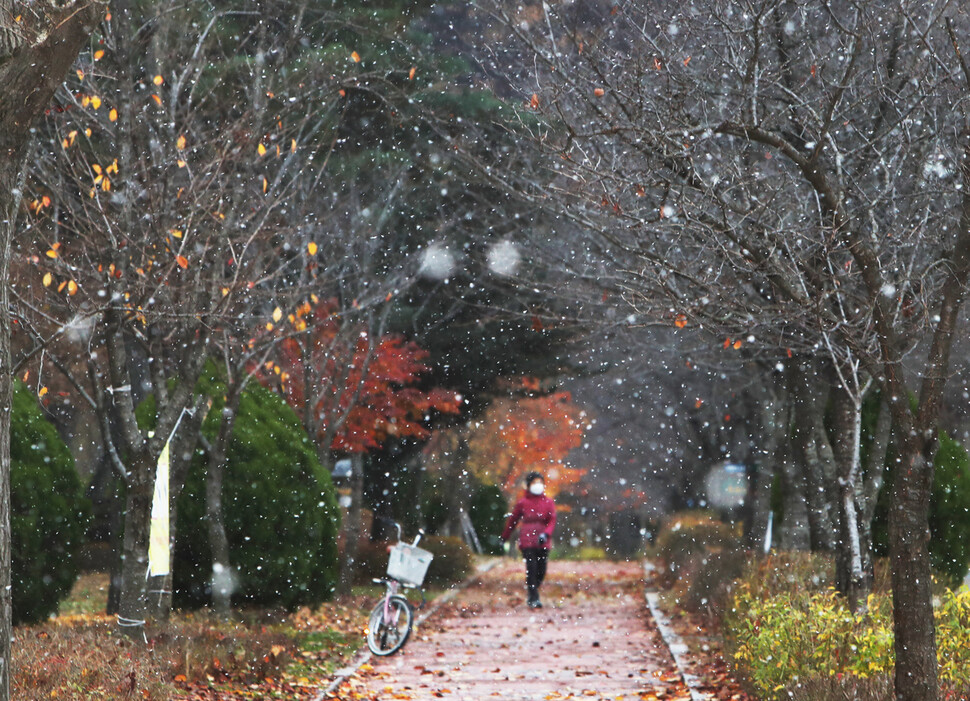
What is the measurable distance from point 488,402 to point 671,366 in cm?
423

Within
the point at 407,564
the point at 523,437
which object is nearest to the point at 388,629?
the point at 407,564

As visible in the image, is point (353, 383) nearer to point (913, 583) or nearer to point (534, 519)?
point (534, 519)

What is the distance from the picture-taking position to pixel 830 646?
8266mm

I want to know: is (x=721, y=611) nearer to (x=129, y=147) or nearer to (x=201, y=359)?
(x=201, y=359)

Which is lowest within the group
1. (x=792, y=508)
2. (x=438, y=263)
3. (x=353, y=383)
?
(x=792, y=508)

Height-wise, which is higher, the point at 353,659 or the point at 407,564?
the point at 407,564

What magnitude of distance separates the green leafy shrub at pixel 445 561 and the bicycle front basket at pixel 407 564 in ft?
32.1

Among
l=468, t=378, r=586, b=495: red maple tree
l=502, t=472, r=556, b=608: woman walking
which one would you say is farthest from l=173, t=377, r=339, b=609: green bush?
l=468, t=378, r=586, b=495: red maple tree

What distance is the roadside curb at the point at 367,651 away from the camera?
1016 centimetres

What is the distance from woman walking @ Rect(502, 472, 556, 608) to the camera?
15.0 meters

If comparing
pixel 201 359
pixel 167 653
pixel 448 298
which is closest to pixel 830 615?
pixel 167 653

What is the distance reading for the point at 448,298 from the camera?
739 inches

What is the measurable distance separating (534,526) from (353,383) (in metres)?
5.08

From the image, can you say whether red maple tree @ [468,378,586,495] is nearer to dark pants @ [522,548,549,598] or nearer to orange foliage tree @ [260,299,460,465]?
orange foliage tree @ [260,299,460,465]
